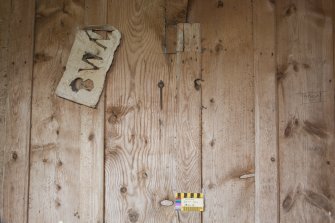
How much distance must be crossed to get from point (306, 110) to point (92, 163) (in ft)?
3.12

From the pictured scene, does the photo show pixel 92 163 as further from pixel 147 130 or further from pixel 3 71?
pixel 3 71

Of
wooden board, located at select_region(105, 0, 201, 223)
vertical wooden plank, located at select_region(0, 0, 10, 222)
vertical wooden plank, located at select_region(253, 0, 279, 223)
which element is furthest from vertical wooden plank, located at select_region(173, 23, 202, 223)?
vertical wooden plank, located at select_region(0, 0, 10, 222)

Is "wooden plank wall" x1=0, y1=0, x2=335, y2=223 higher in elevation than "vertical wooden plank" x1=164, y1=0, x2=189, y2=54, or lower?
lower

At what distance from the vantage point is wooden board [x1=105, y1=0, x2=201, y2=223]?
4.65ft

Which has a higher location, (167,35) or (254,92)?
(167,35)

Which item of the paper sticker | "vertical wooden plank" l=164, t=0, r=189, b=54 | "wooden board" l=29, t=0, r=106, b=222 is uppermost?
"vertical wooden plank" l=164, t=0, r=189, b=54

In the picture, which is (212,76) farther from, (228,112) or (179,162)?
(179,162)

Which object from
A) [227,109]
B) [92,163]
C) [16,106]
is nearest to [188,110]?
[227,109]

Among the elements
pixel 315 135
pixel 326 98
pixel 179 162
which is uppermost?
pixel 326 98

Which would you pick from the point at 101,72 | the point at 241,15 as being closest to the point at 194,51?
the point at 241,15

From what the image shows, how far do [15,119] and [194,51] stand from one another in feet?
2.80

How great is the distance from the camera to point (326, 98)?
4.58 feet

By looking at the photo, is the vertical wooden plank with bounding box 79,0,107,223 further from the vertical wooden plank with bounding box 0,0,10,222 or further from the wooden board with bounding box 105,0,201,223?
the vertical wooden plank with bounding box 0,0,10,222

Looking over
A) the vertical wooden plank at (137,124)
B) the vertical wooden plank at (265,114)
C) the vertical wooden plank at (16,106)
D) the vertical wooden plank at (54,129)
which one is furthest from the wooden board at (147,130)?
the vertical wooden plank at (16,106)
